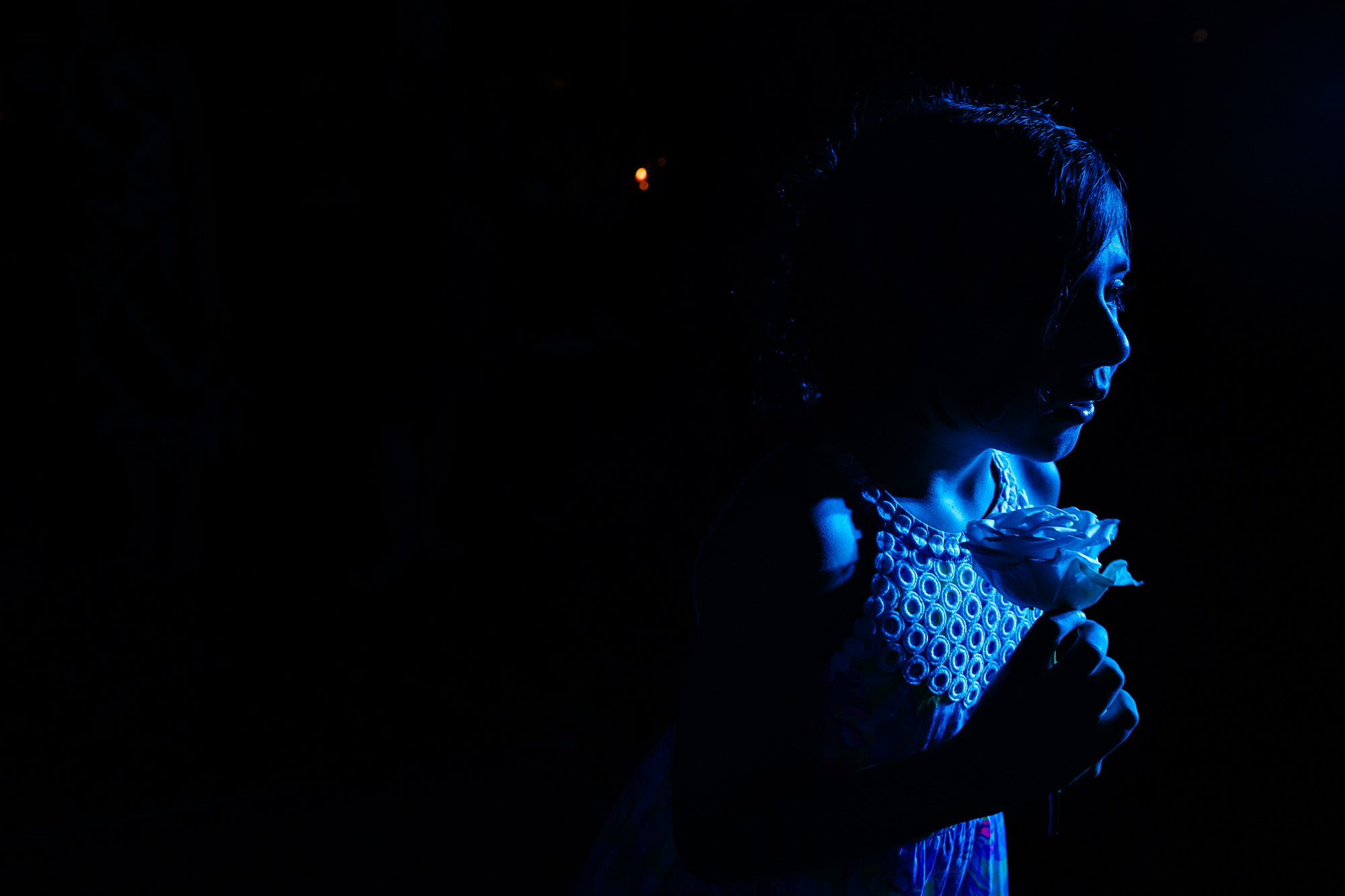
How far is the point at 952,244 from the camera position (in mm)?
668

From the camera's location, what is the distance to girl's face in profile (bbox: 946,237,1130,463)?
2.20 ft

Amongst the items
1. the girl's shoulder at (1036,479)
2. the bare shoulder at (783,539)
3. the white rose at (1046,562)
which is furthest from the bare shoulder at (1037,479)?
the bare shoulder at (783,539)

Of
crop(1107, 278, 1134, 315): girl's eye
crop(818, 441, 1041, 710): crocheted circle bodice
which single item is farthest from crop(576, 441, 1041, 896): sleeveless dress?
crop(1107, 278, 1134, 315): girl's eye

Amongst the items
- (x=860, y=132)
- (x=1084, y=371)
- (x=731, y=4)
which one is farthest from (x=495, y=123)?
(x=1084, y=371)

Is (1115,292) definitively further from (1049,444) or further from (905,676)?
(905,676)

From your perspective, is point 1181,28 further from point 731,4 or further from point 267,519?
point 267,519

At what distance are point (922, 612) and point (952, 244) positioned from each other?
30 cm

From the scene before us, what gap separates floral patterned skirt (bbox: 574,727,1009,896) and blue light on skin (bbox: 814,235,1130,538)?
0.31 metres

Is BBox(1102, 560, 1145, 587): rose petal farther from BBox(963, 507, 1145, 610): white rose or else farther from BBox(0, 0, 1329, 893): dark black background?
BBox(0, 0, 1329, 893): dark black background

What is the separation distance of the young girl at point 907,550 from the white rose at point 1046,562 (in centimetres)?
2

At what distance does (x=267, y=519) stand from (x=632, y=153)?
4143 mm

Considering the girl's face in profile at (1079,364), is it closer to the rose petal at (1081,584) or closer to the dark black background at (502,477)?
the rose petal at (1081,584)

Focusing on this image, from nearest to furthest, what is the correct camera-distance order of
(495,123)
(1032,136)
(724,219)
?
(1032,136) → (724,219) → (495,123)

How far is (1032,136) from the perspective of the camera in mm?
671
